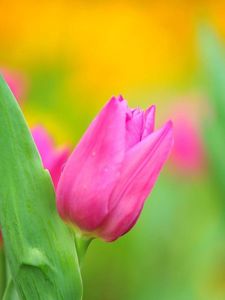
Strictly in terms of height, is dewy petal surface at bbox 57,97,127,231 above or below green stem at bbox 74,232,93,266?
above

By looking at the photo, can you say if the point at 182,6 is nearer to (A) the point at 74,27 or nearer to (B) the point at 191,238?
(A) the point at 74,27

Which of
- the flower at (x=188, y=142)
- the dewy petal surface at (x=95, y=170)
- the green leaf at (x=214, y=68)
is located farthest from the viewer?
the flower at (x=188, y=142)

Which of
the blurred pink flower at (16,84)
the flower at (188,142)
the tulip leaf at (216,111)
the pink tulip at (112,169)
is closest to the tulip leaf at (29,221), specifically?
the pink tulip at (112,169)

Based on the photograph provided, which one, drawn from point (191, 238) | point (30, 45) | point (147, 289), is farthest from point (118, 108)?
point (30, 45)

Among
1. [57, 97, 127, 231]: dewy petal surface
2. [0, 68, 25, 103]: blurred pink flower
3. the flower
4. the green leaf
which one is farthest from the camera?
the flower

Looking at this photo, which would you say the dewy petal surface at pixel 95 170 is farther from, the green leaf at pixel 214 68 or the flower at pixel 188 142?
the flower at pixel 188 142

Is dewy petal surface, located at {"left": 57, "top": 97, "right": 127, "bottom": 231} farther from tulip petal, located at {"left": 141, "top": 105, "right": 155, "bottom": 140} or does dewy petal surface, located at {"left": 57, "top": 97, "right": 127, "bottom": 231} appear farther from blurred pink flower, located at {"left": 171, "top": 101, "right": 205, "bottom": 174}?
blurred pink flower, located at {"left": 171, "top": 101, "right": 205, "bottom": 174}

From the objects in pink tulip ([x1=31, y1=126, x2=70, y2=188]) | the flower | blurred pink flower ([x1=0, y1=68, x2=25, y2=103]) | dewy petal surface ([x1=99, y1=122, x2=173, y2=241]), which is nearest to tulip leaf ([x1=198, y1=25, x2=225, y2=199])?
the flower

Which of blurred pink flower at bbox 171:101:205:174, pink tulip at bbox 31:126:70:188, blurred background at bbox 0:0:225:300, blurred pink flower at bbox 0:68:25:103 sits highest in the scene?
pink tulip at bbox 31:126:70:188

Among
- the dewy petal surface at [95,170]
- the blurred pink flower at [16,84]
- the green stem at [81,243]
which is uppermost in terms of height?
the dewy petal surface at [95,170]
